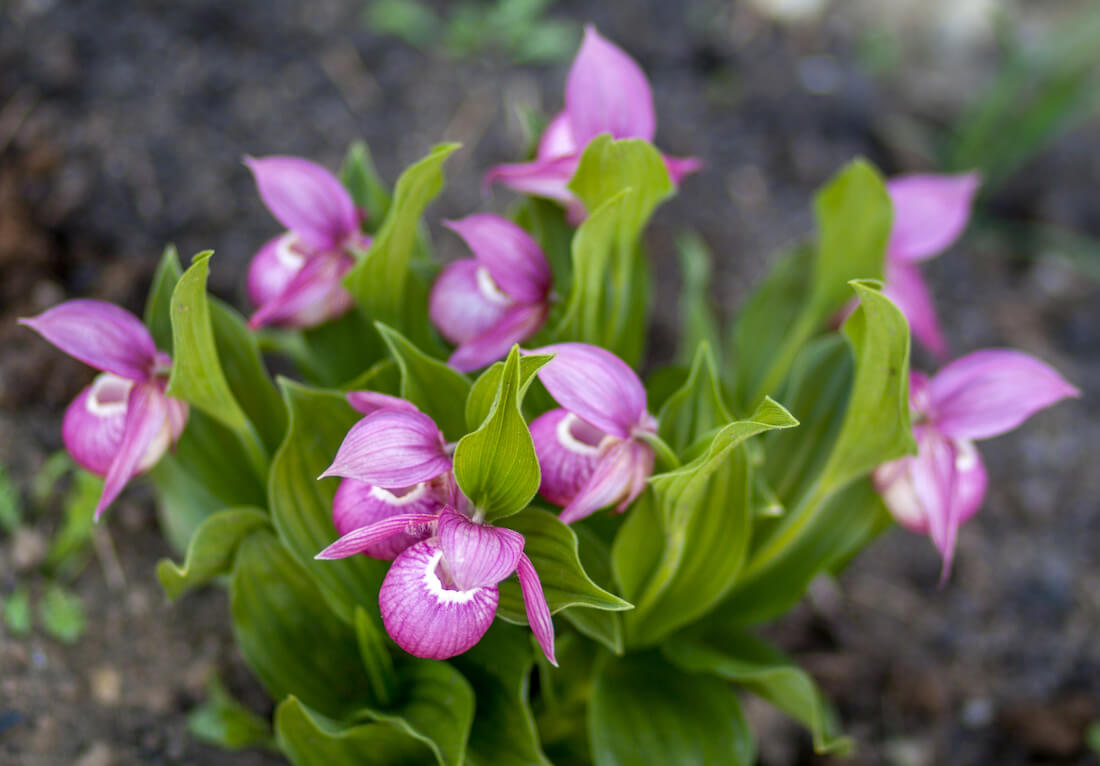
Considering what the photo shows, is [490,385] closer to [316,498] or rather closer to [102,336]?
[316,498]

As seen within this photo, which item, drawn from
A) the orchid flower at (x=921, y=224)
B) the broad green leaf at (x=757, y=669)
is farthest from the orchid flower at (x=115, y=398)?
the orchid flower at (x=921, y=224)

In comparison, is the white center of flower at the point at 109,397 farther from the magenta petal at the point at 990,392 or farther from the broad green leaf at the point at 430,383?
the magenta petal at the point at 990,392

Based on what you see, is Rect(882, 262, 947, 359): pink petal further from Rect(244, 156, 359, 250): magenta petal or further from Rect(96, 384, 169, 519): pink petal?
Rect(96, 384, 169, 519): pink petal

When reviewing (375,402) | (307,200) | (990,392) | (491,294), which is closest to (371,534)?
(375,402)

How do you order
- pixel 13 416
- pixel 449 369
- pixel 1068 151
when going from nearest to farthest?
pixel 449 369 < pixel 13 416 < pixel 1068 151

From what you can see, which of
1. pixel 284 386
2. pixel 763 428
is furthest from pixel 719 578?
pixel 284 386

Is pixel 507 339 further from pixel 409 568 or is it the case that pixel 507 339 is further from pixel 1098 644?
pixel 1098 644
